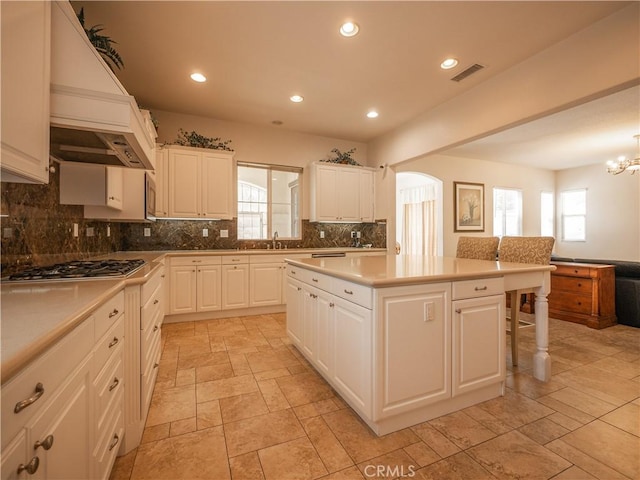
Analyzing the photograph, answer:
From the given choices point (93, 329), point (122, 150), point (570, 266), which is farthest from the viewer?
point (570, 266)

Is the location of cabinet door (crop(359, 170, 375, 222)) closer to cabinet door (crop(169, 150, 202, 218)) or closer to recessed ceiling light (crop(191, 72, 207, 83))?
cabinet door (crop(169, 150, 202, 218))

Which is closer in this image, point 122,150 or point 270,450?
point 270,450

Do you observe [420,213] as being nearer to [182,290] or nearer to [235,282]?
[235,282]

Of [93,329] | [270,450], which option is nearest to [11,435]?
[93,329]

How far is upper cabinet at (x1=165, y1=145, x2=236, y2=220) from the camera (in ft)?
13.0

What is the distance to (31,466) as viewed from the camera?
0.69 metres

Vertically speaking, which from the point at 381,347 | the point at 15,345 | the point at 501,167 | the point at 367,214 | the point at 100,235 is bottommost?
the point at 381,347

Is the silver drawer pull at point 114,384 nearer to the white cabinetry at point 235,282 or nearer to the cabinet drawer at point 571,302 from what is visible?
the white cabinetry at point 235,282

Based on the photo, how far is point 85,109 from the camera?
148 cm

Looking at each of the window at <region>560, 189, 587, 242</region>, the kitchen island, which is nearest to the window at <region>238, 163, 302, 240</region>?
the kitchen island

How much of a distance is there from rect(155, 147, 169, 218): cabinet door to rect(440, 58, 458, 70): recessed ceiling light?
351cm

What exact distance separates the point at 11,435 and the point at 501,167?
8.07 meters

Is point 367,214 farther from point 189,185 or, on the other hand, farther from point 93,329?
point 93,329

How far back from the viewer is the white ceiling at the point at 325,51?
225 cm
